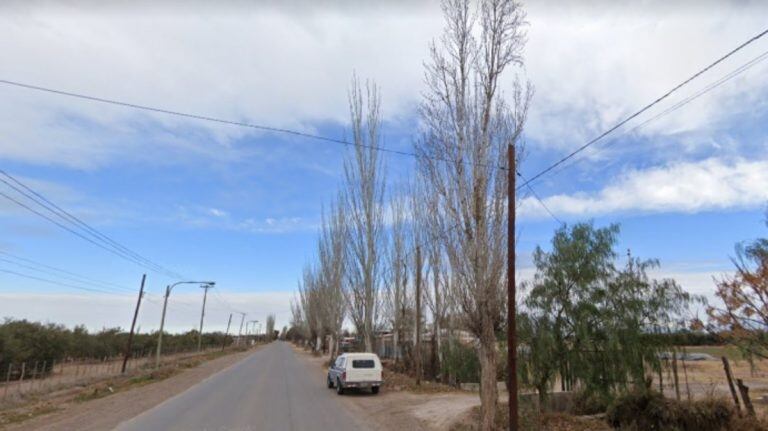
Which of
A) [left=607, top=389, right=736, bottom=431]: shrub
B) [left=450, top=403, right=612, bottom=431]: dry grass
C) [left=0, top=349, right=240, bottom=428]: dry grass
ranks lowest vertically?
[left=0, top=349, right=240, bottom=428]: dry grass

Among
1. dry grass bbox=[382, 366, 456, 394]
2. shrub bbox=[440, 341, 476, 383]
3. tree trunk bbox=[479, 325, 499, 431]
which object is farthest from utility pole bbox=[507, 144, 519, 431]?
shrub bbox=[440, 341, 476, 383]

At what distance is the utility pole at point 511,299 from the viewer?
11385 millimetres

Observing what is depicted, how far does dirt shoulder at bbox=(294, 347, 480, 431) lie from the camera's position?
14.3 m

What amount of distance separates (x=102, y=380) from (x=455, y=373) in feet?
70.6

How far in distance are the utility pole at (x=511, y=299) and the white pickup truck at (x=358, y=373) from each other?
36.5 feet


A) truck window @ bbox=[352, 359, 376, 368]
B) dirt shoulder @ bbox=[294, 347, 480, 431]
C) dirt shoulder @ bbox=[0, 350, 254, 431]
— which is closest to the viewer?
dirt shoulder @ bbox=[0, 350, 254, 431]

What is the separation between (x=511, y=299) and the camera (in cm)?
1169

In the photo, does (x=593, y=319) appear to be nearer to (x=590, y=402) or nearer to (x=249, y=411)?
(x=590, y=402)

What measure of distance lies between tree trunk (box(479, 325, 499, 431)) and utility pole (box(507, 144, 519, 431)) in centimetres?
48

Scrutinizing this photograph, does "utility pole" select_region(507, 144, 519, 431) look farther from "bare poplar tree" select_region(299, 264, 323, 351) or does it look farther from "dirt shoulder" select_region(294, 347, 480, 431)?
"bare poplar tree" select_region(299, 264, 323, 351)

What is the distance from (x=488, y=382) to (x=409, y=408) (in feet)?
19.8

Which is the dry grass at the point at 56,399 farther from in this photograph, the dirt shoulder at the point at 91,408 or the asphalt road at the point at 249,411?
the asphalt road at the point at 249,411

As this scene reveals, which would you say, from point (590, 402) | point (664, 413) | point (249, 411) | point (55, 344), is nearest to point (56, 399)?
point (249, 411)

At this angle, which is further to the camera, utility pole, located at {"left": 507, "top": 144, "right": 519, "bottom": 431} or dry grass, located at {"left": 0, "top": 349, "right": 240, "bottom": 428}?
dry grass, located at {"left": 0, "top": 349, "right": 240, "bottom": 428}
